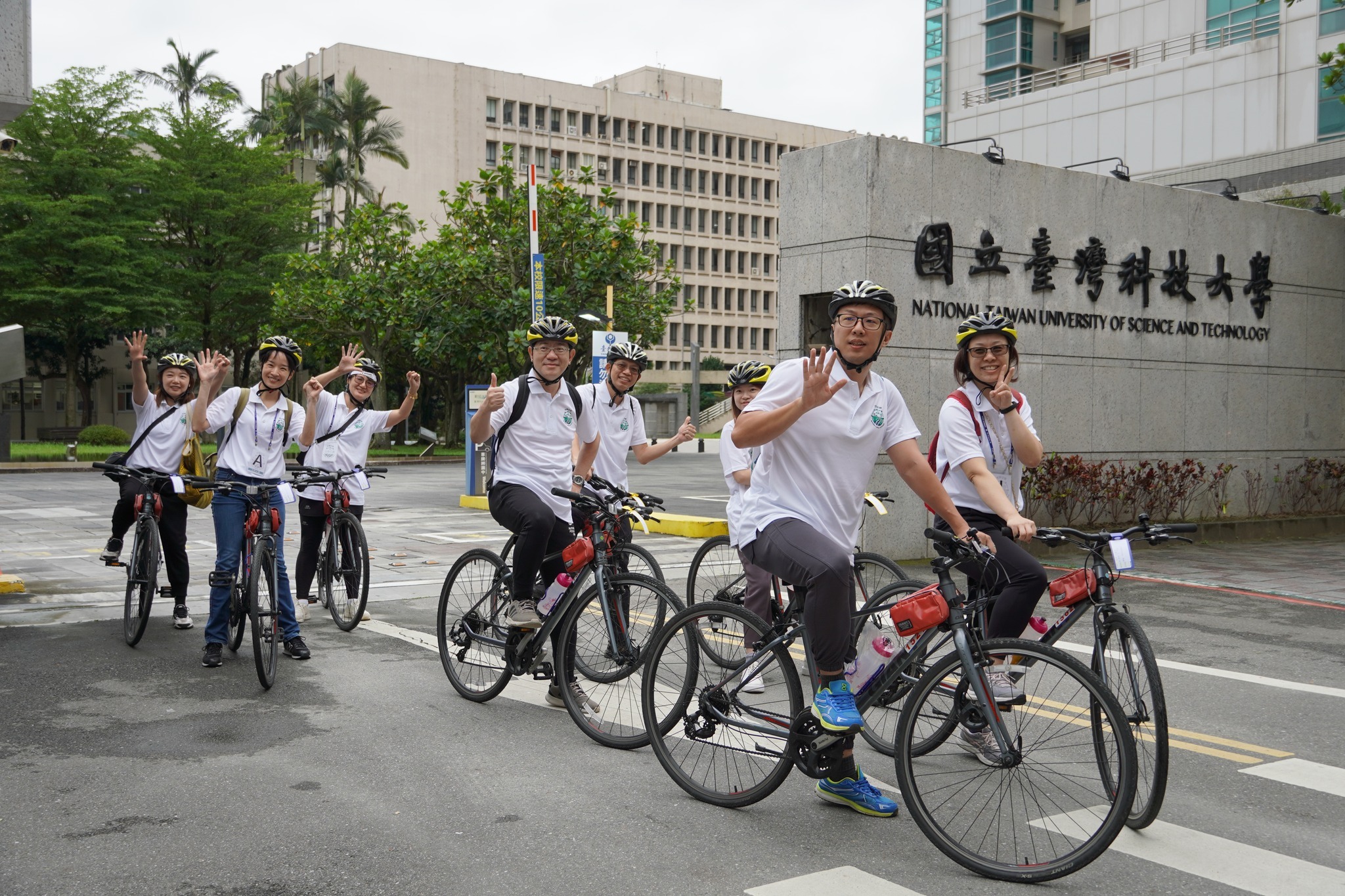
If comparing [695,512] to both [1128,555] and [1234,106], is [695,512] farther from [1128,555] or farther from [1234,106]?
[1234,106]

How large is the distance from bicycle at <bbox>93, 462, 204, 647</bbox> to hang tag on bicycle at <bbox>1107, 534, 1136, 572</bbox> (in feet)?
18.6

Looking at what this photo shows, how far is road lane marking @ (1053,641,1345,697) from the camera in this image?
23.3 feet

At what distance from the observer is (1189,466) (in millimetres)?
15594

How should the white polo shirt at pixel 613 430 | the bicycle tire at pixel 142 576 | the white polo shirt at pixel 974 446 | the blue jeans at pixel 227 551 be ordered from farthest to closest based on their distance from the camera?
the white polo shirt at pixel 613 430 < the bicycle tire at pixel 142 576 < the blue jeans at pixel 227 551 < the white polo shirt at pixel 974 446

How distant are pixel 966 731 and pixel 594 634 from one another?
2.05 meters

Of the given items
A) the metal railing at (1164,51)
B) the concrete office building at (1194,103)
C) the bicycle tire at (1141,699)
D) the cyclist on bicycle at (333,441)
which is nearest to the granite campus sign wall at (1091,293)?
the cyclist on bicycle at (333,441)

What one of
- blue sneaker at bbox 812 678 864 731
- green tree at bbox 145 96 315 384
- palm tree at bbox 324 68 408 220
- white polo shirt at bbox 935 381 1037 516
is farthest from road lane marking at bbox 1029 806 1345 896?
palm tree at bbox 324 68 408 220

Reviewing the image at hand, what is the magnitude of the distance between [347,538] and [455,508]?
11.7 meters

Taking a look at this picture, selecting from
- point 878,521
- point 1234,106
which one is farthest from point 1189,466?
point 1234,106

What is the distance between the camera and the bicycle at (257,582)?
22.3 feet

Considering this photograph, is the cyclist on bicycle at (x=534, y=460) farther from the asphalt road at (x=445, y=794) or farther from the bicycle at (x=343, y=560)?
the bicycle at (x=343, y=560)

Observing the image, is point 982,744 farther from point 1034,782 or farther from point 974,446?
point 974,446

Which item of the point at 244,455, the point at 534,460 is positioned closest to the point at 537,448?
the point at 534,460

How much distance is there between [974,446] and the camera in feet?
17.8
